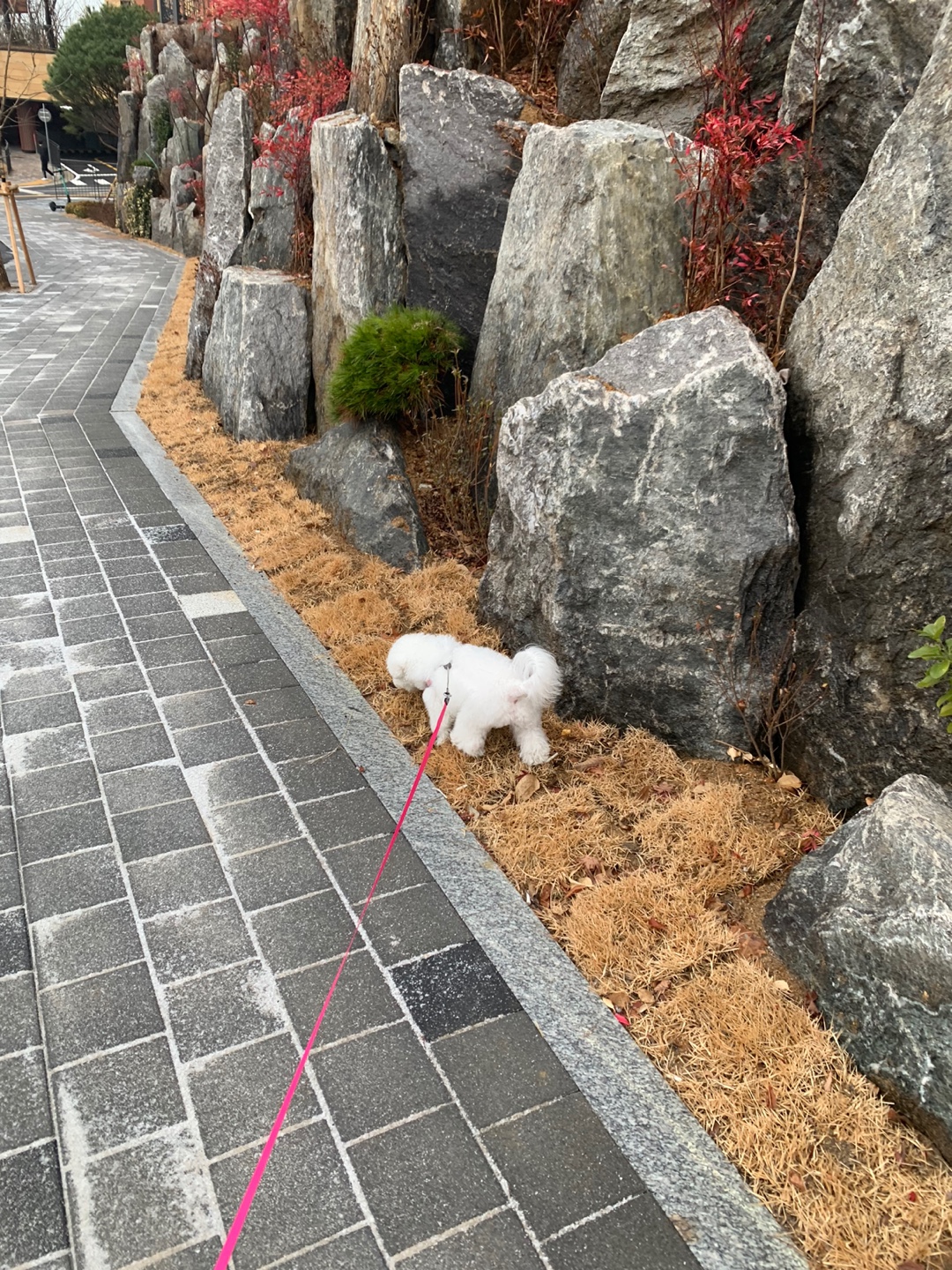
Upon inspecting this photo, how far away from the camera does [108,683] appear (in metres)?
4.67

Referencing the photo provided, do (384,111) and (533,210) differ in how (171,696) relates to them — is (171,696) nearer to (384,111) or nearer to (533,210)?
(533,210)

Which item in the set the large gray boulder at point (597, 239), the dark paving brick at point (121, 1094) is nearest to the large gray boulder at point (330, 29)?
the large gray boulder at point (597, 239)

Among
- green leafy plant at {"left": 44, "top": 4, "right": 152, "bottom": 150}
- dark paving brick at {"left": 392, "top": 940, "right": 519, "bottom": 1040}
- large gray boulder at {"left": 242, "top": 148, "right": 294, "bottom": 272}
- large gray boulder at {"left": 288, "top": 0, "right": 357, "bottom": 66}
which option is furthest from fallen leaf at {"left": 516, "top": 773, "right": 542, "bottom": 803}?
green leafy plant at {"left": 44, "top": 4, "right": 152, "bottom": 150}

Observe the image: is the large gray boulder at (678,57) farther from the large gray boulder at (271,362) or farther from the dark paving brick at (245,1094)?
the dark paving brick at (245,1094)

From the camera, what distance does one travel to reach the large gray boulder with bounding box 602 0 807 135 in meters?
5.37

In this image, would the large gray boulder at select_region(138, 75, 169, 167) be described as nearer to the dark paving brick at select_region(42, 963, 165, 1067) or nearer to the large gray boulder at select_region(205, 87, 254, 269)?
the large gray boulder at select_region(205, 87, 254, 269)

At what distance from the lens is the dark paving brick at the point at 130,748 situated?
4.05m

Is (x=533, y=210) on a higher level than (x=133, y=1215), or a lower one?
higher

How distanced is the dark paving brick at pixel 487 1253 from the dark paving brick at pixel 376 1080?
37 centimetres

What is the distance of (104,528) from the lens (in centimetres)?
668

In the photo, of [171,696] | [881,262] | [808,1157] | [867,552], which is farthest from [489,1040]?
[881,262]

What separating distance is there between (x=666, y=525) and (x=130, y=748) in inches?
112

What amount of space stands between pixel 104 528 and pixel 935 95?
6000mm

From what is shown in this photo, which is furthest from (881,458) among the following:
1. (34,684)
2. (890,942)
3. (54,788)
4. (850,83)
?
(34,684)
